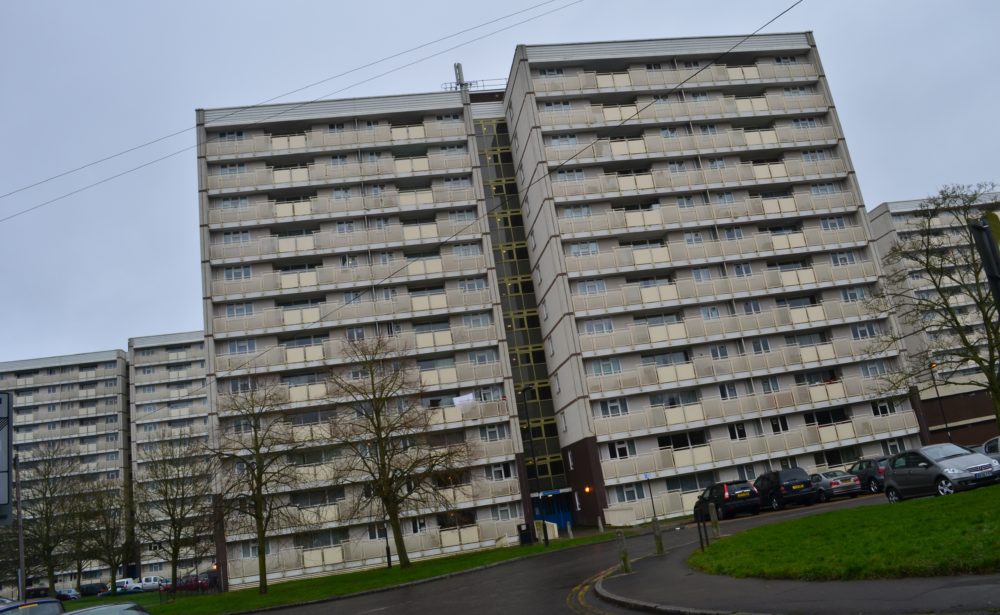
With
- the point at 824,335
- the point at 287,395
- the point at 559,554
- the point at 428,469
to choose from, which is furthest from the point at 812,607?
the point at 824,335

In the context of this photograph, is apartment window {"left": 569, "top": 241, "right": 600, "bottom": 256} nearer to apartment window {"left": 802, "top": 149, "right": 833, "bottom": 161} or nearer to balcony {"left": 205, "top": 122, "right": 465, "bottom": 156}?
balcony {"left": 205, "top": 122, "right": 465, "bottom": 156}

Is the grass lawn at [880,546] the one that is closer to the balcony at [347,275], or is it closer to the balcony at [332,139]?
the balcony at [347,275]

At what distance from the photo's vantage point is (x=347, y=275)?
49000 mm

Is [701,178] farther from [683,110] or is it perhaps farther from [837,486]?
[837,486]

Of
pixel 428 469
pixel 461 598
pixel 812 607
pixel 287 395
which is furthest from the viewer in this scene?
pixel 287 395

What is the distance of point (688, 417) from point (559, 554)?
1923 centimetres

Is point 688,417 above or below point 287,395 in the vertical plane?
below

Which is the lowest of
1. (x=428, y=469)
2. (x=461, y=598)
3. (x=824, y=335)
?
(x=461, y=598)

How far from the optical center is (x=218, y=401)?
45438 mm

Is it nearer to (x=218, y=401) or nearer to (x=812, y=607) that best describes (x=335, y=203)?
(x=218, y=401)

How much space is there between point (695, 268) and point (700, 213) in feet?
12.4

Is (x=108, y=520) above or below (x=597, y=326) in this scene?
below

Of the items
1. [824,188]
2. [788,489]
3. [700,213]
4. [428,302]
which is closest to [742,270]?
[700,213]

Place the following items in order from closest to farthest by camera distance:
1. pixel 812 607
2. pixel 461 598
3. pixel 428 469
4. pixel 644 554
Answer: pixel 812 607, pixel 461 598, pixel 644 554, pixel 428 469
